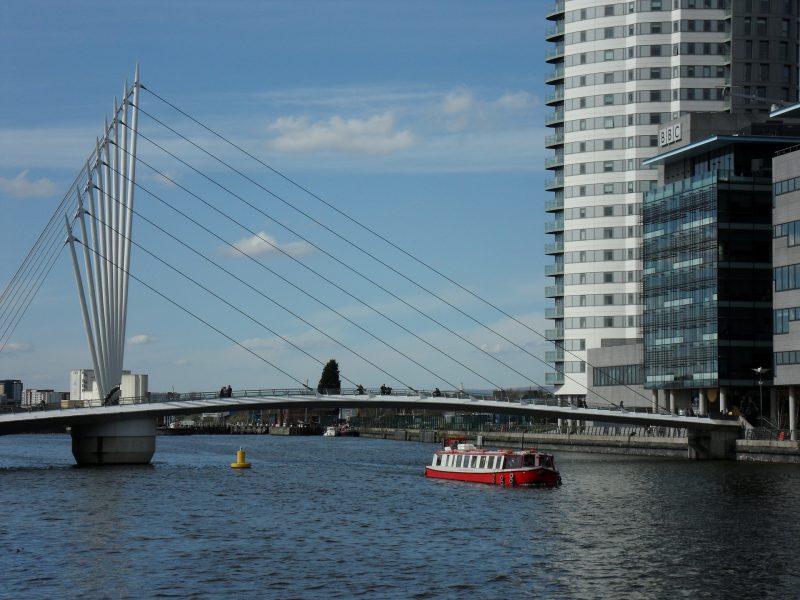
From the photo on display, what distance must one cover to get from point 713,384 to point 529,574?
262ft

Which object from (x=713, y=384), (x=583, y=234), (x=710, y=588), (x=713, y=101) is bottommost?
(x=710, y=588)

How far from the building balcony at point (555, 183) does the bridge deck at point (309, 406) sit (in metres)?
70.3

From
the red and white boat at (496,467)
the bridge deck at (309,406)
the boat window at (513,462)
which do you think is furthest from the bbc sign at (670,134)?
the boat window at (513,462)

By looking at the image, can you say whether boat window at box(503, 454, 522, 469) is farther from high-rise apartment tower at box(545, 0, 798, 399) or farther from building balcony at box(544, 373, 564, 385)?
building balcony at box(544, 373, 564, 385)

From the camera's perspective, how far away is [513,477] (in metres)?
89.1

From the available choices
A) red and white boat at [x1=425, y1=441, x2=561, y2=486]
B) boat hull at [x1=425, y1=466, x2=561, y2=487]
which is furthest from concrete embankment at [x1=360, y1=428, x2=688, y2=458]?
boat hull at [x1=425, y1=466, x2=561, y2=487]

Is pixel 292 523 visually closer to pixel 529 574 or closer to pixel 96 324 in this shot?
pixel 529 574

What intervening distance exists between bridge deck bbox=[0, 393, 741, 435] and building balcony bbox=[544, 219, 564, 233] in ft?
227

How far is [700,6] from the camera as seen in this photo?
169 metres

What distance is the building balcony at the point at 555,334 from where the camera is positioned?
177250 mm

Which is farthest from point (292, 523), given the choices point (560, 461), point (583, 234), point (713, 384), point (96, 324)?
point (583, 234)

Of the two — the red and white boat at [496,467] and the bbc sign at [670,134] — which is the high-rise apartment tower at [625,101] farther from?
the red and white boat at [496,467]

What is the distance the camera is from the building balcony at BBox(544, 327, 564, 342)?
582 feet

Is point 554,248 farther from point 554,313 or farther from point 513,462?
point 513,462
